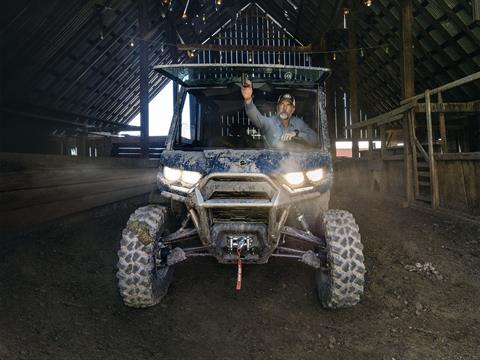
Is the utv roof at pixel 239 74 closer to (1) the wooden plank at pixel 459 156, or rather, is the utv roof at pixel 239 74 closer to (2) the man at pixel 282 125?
(2) the man at pixel 282 125

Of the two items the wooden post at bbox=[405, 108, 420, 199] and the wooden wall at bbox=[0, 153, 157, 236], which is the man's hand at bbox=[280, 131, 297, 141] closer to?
the wooden wall at bbox=[0, 153, 157, 236]

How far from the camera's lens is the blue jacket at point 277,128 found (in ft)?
12.1

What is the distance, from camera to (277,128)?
12.4ft

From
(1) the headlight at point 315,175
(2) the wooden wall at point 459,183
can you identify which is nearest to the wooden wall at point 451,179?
(2) the wooden wall at point 459,183

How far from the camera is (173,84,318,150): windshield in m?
3.95

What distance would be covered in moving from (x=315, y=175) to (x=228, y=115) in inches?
64.7

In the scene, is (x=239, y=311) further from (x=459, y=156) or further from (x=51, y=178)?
(x=459, y=156)

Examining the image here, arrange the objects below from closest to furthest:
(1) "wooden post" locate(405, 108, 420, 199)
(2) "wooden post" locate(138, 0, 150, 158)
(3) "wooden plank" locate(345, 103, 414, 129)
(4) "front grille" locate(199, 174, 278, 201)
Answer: (4) "front grille" locate(199, 174, 278, 201), (1) "wooden post" locate(405, 108, 420, 199), (3) "wooden plank" locate(345, 103, 414, 129), (2) "wooden post" locate(138, 0, 150, 158)

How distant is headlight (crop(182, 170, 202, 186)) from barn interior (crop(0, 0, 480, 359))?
83 cm

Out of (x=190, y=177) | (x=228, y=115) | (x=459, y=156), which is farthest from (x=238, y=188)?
(x=459, y=156)

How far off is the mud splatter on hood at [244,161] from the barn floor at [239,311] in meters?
1.25

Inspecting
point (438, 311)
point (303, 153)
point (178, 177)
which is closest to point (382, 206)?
point (438, 311)

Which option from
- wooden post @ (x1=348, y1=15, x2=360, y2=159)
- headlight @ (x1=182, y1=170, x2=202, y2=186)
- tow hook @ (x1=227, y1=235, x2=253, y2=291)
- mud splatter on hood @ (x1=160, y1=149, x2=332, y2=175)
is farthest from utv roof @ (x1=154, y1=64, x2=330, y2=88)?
wooden post @ (x1=348, y1=15, x2=360, y2=159)

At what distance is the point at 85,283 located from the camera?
365cm
